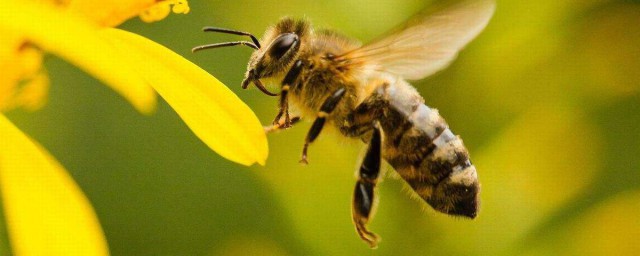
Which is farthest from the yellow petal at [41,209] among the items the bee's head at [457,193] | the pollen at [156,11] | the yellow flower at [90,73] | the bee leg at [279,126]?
the bee's head at [457,193]

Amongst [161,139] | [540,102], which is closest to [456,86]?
[540,102]

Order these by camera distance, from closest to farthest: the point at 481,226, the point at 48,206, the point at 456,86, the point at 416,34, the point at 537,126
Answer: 1. the point at 48,206
2. the point at 416,34
3. the point at 481,226
4. the point at 456,86
5. the point at 537,126

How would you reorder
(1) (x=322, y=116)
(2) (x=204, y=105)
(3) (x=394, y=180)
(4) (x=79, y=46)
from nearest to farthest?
(4) (x=79, y=46)
(2) (x=204, y=105)
(1) (x=322, y=116)
(3) (x=394, y=180)

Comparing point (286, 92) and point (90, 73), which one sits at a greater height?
point (90, 73)

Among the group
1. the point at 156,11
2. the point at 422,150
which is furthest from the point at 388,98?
the point at 156,11

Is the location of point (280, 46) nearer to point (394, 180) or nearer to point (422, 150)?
point (422, 150)

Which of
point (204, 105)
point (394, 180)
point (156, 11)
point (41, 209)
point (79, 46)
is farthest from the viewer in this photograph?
point (394, 180)

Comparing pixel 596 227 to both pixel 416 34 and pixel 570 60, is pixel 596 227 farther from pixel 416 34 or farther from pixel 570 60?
pixel 416 34
